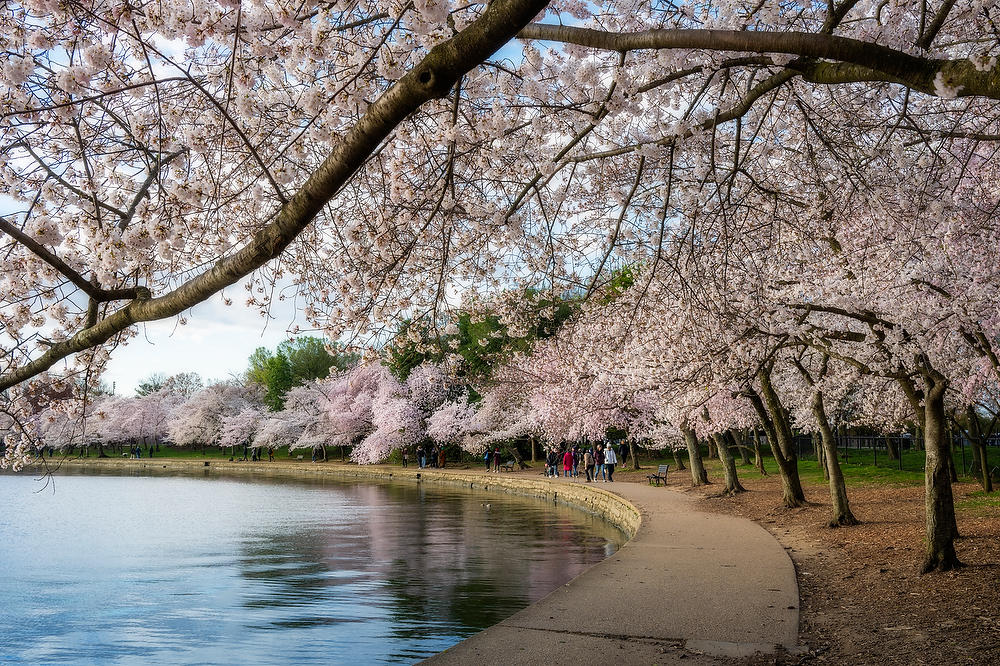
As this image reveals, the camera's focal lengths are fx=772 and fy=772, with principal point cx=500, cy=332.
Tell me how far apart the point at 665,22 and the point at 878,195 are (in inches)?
91.7

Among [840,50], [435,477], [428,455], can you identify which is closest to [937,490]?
[840,50]

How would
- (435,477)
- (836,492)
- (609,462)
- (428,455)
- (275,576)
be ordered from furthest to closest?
(428,455)
(435,477)
(609,462)
(275,576)
(836,492)

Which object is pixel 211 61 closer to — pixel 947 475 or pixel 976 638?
pixel 976 638

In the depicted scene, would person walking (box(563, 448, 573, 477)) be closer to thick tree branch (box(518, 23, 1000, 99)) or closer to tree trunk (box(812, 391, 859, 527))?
tree trunk (box(812, 391, 859, 527))

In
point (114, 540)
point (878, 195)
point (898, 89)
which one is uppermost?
point (898, 89)

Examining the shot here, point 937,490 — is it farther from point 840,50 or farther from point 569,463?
point 569,463

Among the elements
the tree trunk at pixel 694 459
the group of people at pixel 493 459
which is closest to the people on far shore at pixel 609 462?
the tree trunk at pixel 694 459

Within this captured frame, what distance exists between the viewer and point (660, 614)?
6582 millimetres

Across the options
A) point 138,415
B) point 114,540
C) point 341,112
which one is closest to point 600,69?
point 341,112

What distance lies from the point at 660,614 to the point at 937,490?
4048mm

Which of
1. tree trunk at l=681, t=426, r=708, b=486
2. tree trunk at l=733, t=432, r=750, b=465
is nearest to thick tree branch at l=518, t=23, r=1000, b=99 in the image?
tree trunk at l=681, t=426, r=708, b=486

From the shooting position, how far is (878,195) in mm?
6480

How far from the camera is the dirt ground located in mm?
5531

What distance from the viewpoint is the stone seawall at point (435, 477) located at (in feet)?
64.5
